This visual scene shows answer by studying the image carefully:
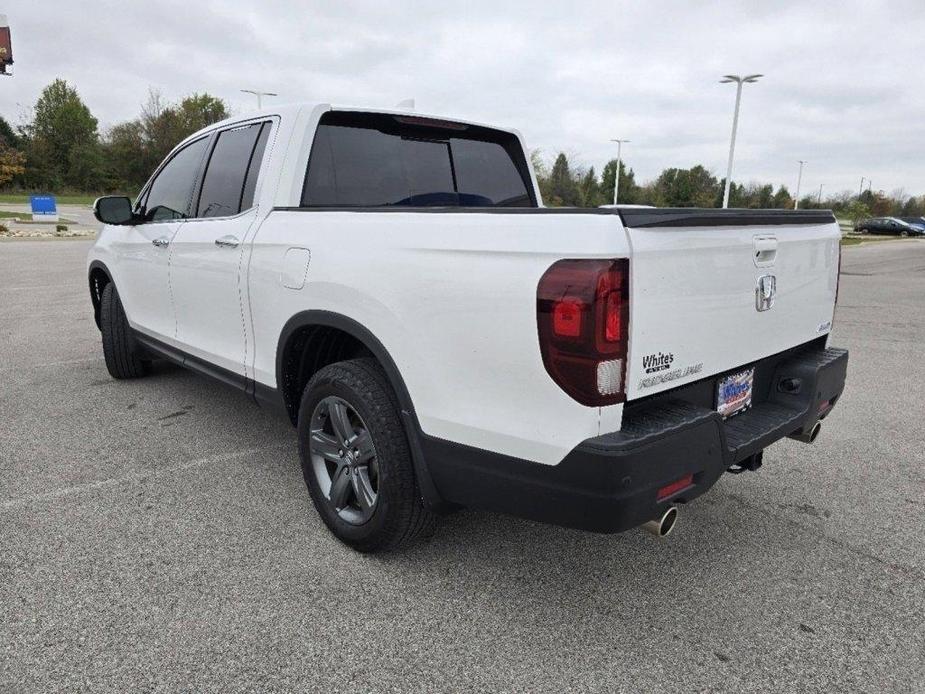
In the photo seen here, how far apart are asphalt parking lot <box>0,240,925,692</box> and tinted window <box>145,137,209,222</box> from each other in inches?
56.7

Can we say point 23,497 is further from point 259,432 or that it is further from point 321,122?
point 321,122

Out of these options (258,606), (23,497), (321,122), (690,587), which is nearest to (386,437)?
(258,606)

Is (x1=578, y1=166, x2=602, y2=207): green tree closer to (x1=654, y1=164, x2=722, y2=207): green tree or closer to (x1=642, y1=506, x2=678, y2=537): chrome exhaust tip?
(x1=654, y1=164, x2=722, y2=207): green tree

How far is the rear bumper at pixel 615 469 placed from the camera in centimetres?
191

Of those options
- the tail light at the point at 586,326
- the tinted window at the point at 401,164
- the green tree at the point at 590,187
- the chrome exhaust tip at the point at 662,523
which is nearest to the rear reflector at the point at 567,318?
the tail light at the point at 586,326

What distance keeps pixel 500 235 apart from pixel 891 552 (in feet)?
7.50

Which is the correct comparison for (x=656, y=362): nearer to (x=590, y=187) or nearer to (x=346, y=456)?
(x=346, y=456)

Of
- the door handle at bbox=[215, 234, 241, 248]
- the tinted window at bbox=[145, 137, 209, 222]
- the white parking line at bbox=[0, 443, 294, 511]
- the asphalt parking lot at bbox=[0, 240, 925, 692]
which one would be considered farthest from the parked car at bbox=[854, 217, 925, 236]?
the door handle at bbox=[215, 234, 241, 248]

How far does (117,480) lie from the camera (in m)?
3.46

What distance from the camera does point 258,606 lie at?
2.42 metres

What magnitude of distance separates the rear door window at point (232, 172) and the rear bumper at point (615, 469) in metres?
1.88

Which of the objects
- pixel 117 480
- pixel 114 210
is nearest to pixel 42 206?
pixel 114 210

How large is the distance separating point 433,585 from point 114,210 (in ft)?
11.4

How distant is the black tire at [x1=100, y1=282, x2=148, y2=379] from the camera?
16.9 feet
